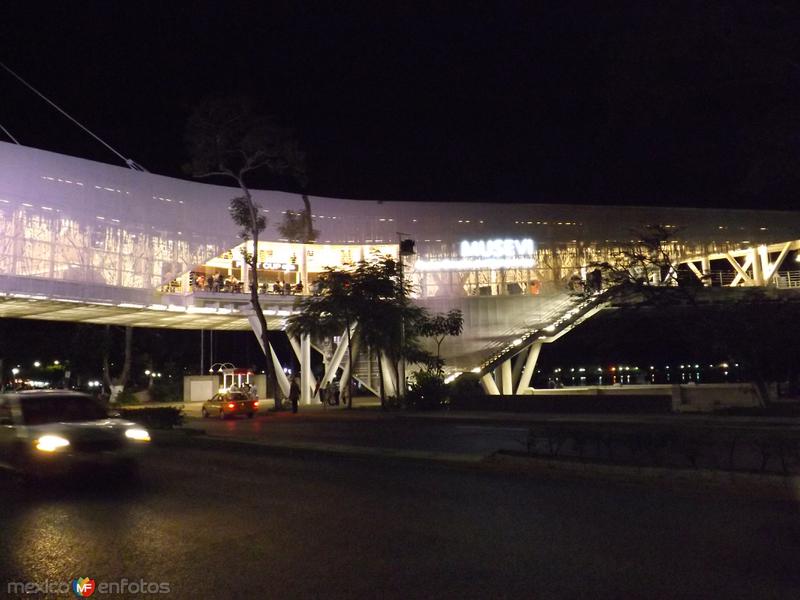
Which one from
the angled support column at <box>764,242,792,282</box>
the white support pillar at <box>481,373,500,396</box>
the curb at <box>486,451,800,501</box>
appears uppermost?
the angled support column at <box>764,242,792,282</box>

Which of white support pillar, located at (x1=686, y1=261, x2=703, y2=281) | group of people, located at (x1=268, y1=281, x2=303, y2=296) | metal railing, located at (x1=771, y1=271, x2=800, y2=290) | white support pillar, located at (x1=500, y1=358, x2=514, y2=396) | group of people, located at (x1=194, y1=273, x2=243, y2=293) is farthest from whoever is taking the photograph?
metal railing, located at (x1=771, y1=271, x2=800, y2=290)

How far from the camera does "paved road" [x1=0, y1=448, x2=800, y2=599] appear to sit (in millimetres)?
5723

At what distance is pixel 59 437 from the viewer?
9.91 meters

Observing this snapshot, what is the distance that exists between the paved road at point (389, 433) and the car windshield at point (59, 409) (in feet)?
23.5

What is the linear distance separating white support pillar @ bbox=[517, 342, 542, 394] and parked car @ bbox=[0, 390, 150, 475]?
3225 cm

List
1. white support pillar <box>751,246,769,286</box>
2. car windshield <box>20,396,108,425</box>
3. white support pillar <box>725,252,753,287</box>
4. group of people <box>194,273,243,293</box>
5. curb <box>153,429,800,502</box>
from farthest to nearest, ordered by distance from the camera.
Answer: white support pillar <box>751,246,769,286</box> < white support pillar <box>725,252,753,287</box> < group of people <box>194,273,243,293</box> < car windshield <box>20,396,108,425</box> < curb <box>153,429,800,502</box>

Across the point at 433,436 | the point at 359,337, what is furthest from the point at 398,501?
the point at 359,337

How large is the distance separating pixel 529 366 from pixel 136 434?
110ft

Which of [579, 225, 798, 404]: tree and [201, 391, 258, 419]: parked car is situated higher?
[579, 225, 798, 404]: tree

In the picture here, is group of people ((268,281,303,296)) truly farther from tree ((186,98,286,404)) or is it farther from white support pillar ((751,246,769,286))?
white support pillar ((751,246,769,286))

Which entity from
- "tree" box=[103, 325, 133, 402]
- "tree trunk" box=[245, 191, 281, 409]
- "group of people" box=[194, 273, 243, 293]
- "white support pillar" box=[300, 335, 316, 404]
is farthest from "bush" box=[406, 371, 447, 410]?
"tree" box=[103, 325, 133, 402]

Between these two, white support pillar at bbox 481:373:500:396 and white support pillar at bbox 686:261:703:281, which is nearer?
white support pillar at bbox 686:261:703:281

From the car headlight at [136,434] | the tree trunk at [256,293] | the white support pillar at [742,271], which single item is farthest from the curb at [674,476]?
the white support pillar at [742,271]

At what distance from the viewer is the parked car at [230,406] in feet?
102
